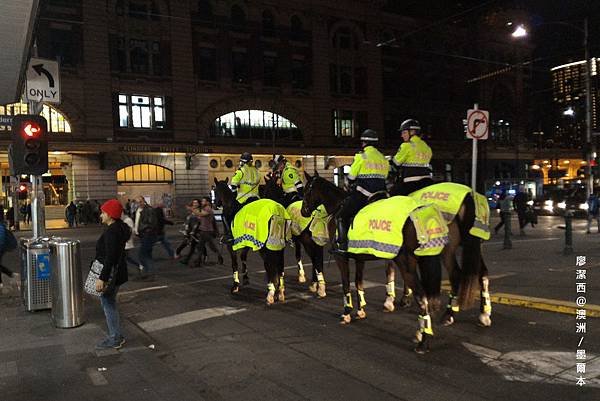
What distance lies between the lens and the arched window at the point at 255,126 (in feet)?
130

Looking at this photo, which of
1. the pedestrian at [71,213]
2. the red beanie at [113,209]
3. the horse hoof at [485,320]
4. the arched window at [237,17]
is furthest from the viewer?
the arched window at [237,17]

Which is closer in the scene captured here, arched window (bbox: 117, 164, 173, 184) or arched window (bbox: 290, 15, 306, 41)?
arched window (bbox: 117, 164, 173, 184)

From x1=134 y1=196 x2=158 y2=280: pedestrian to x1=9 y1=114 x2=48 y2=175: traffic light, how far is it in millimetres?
3577

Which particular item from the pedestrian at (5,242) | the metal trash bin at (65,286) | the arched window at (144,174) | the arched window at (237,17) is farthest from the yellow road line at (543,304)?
the arched window at (237,17)

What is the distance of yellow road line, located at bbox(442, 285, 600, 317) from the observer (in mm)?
7387

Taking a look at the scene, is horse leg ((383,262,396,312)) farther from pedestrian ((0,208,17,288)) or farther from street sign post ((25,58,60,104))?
pedestrian ((0,208,17,288))

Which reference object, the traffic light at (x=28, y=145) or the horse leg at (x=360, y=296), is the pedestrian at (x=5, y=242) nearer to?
the traffic light at (x=28, y=145)

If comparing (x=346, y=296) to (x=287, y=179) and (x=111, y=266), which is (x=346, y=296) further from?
(x=287, y=179)

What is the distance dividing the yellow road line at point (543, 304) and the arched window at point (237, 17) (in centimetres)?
3538

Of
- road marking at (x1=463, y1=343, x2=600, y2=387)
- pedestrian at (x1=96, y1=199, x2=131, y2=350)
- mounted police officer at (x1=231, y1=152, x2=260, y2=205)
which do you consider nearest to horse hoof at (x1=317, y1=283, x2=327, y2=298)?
mounted police officer at (x1=231, y1=152, x2=260, y2=205)

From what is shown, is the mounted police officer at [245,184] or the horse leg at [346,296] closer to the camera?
the horse leg at [346,296]

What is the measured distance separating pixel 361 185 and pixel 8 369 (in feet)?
16.8

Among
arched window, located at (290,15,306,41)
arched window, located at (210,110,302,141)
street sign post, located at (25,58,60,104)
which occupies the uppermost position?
arched window, located at (290,15,306,41)

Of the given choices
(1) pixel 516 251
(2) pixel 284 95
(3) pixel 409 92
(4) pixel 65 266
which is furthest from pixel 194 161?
(4) pixel 65 266
